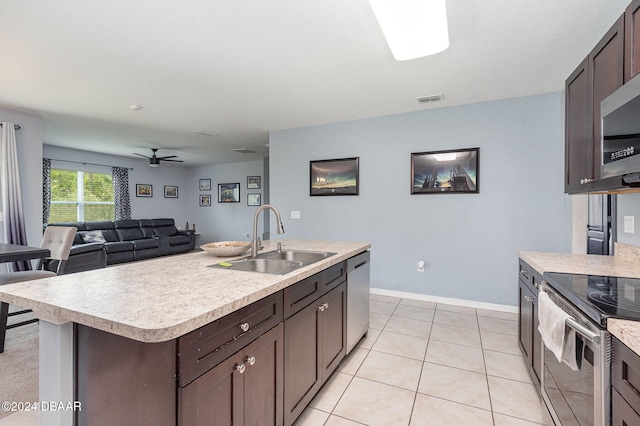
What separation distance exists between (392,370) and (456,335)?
96 cm

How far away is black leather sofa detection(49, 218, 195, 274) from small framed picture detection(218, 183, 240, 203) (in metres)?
1.34

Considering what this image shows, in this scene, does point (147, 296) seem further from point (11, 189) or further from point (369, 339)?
point (11, 189)

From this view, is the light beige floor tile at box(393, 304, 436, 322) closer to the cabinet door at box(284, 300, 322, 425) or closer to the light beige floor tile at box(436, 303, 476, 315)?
the light beige floor tile at box(436, 303, 476, 315)

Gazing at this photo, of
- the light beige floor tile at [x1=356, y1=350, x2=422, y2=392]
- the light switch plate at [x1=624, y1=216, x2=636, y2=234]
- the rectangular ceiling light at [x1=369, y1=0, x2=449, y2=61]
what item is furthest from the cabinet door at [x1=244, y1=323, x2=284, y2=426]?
the light switch plate at [x1=624, y1=216, x2=636, y2=234]

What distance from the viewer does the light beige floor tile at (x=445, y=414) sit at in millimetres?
1603

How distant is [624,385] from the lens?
830mm

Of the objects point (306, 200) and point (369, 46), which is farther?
point (306, 200)

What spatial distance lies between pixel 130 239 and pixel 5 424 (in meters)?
5.59

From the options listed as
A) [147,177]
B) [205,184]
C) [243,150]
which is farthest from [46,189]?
[243,150]

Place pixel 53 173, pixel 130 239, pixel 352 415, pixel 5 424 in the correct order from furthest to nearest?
1. pixel 130 239
2. pixel 53 173
3. pixel 352 415
4. pixel 5 424

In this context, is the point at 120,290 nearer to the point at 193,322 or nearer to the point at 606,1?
the point at 193,322

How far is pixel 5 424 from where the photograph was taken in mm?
1547

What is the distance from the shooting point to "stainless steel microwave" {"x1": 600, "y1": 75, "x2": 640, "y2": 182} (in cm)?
124

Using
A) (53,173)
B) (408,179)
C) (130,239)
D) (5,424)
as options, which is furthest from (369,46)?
(53,173)
